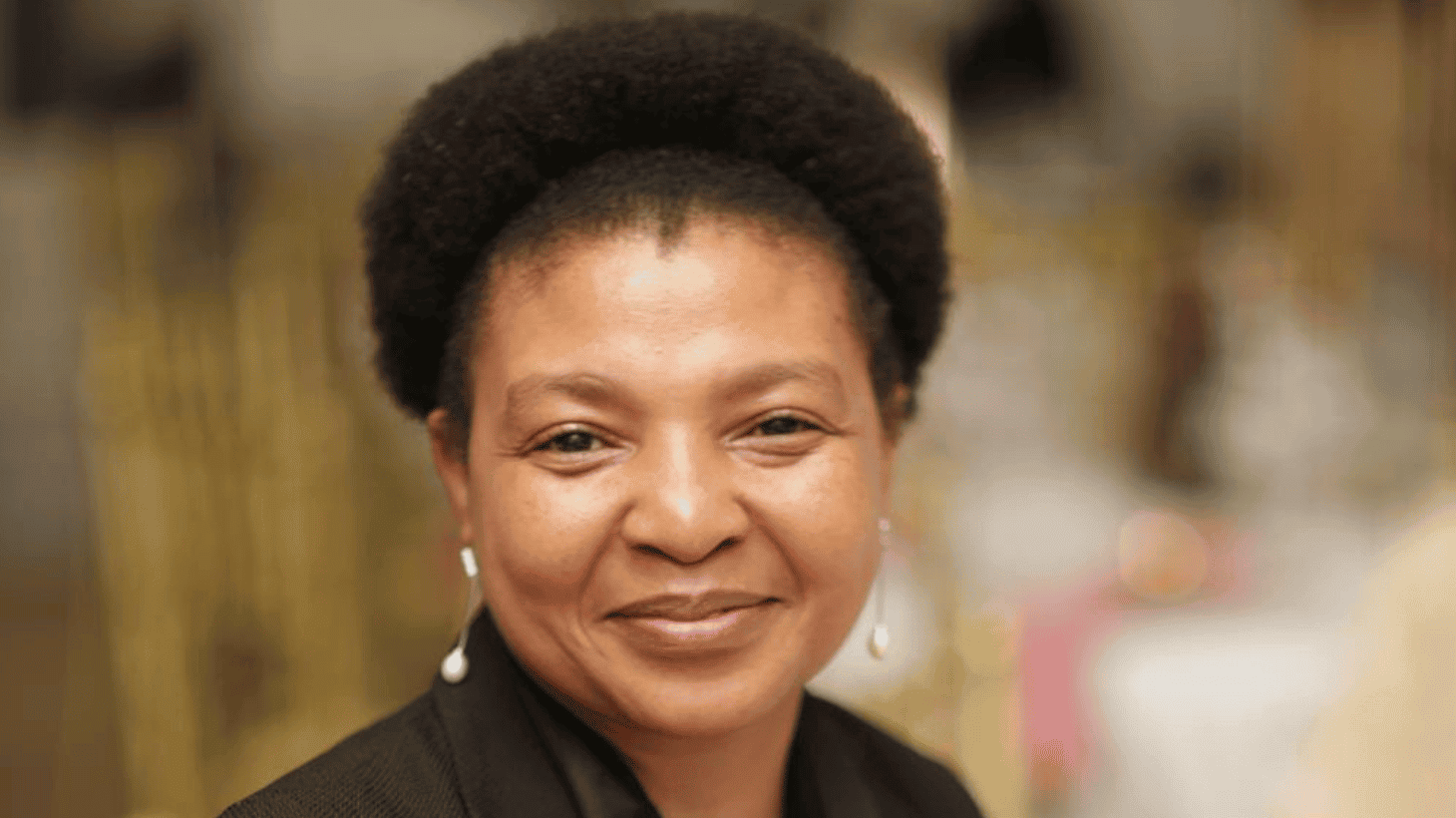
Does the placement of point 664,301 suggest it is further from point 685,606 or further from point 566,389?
point 685,606

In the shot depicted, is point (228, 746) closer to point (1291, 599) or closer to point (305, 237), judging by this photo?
point (305, 237)

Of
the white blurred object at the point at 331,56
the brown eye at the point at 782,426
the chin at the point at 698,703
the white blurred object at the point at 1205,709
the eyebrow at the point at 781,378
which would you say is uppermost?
the white blurred object at the point at 331,56

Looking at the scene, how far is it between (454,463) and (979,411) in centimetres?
169

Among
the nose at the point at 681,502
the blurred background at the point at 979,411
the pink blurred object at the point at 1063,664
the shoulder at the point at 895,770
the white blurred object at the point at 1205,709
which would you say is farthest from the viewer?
the pink blurred object at the point at 1063,664

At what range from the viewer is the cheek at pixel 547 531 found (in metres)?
0.95

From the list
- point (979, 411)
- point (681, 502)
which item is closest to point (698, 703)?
point (681, 502)

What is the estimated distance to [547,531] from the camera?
963mm

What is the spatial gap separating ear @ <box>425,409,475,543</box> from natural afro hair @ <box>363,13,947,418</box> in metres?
0.06

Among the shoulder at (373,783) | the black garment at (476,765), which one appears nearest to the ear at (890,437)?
the black garment at (476,765)

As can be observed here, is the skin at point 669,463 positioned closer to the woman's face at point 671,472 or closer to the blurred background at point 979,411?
the woman's face at point 671,472

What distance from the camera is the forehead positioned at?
0.95m

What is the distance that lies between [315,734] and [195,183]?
1075mm

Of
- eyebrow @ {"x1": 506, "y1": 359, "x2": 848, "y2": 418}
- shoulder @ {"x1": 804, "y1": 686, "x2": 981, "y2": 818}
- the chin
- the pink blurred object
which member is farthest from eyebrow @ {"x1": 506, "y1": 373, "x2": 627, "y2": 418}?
the pink blurred object

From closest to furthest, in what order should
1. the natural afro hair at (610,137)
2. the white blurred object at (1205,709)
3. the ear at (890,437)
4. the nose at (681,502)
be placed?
the nose at (681,502)
the natural afro hair at (610,137)
the ear at (890,437)
the white blurred object at (1205,709)
